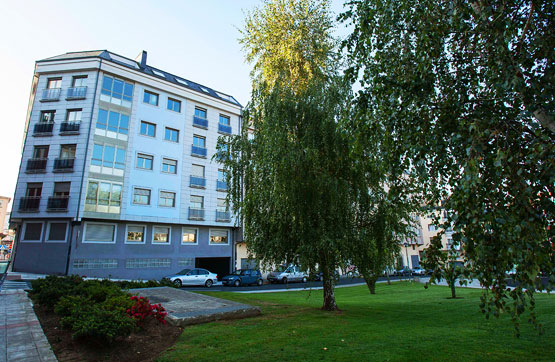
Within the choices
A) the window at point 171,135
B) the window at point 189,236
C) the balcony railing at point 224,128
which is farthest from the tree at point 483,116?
the balcony railing at point 224,128

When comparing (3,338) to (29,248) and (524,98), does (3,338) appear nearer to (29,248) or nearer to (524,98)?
(524,98)

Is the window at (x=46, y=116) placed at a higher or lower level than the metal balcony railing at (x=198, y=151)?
higher

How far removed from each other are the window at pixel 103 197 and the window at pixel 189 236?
6.53 metres

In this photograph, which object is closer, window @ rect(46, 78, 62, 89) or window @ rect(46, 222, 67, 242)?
window @ rect(46, 222, 67, 242)

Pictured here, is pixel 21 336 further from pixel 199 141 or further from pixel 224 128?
pixel 224 128

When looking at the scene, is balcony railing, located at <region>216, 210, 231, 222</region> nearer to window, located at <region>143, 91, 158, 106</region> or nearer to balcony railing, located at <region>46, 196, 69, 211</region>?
window, located at <region>143, 91, 158, 106</region>

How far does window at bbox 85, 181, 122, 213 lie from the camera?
25031 millimetres

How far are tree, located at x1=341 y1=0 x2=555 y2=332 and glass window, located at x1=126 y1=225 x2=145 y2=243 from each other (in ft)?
87.2

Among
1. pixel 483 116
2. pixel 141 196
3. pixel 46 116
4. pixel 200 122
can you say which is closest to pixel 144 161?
pixel 141 196

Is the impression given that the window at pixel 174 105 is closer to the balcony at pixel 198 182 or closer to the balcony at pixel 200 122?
the balcony at pixel 200 122

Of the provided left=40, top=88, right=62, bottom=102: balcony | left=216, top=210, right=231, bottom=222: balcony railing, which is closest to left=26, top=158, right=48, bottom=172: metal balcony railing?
left=40, top=88, right=62, bottom=102: balcony

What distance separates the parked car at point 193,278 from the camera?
24.9 metres

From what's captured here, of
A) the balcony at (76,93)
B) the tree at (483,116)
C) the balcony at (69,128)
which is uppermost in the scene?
the balcony at (76,93)

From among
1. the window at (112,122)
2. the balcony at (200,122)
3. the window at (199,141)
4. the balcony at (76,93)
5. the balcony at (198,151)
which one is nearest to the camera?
the balcony at (76,93)
